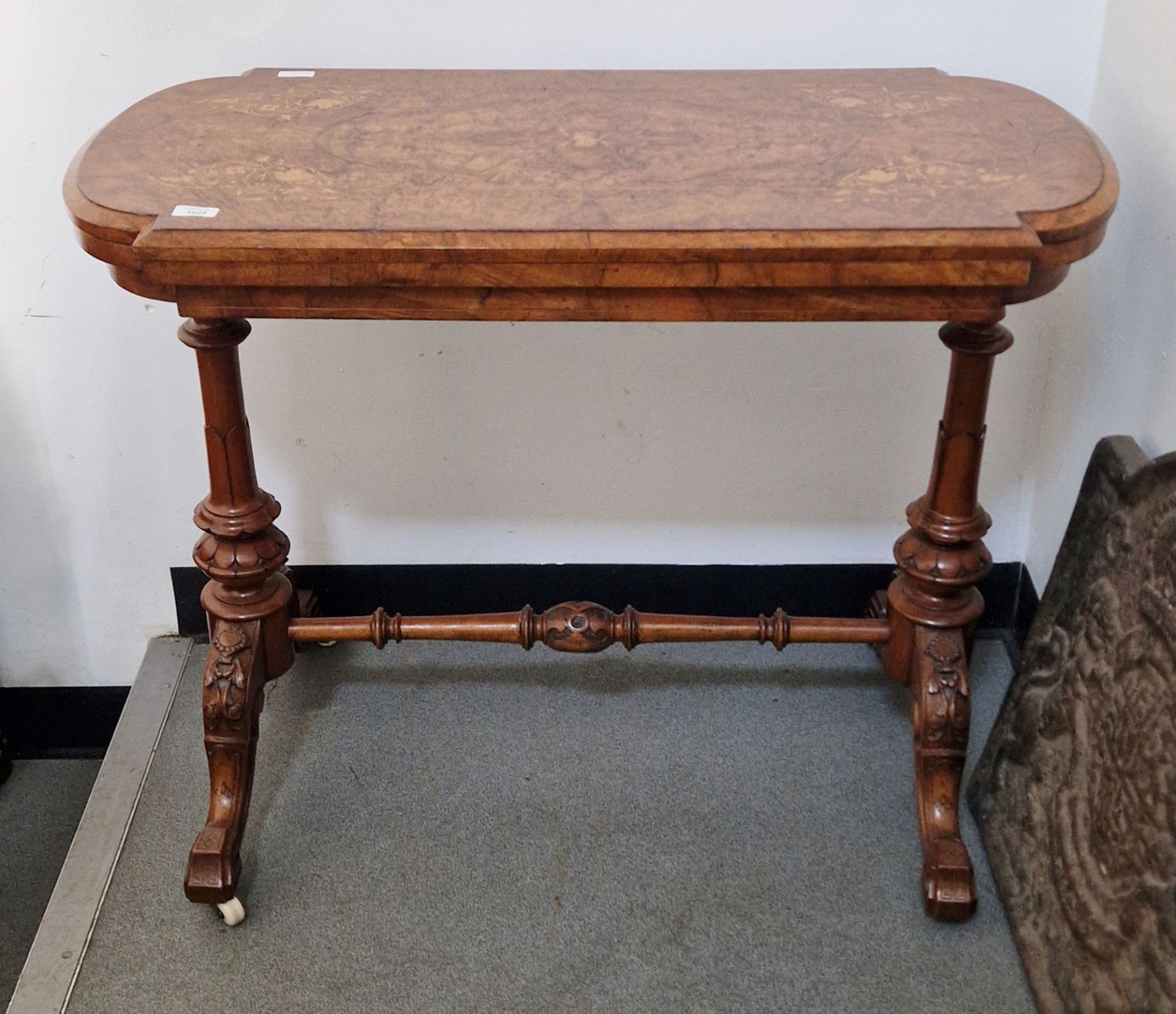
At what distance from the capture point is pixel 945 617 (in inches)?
72.8

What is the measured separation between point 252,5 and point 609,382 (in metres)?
0.78

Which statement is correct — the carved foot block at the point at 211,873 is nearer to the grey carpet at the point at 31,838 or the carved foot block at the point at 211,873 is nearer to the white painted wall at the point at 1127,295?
the grey carpet at the point at 31,838

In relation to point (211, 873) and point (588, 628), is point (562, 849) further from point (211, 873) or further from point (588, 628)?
point (211, 873)

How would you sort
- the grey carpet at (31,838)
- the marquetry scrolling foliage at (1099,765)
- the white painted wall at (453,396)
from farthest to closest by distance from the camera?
the grey carpet at (31,838) < the white painted wall at (453,396) < the marquetry scrolling foliage at (1099,765)

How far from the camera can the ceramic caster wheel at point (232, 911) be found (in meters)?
1.80

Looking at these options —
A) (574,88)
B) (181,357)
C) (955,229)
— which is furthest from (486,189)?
(181,357)

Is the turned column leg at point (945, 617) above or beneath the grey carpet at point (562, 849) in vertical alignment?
above

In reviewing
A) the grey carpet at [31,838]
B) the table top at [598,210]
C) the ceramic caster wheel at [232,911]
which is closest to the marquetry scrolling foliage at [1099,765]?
the table top at [598,210]

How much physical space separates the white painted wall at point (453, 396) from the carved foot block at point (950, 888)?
66 centimetres

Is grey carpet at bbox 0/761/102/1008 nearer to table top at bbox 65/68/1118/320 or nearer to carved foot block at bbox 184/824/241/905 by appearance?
carved foot block at bbox 184/824/241/905

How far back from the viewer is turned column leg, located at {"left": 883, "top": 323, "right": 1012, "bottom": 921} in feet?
5.72

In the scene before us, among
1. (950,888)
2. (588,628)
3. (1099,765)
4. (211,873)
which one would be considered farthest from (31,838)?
(1099,765)

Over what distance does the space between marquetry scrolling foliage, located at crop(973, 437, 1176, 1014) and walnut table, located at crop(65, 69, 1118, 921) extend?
0.36 ft

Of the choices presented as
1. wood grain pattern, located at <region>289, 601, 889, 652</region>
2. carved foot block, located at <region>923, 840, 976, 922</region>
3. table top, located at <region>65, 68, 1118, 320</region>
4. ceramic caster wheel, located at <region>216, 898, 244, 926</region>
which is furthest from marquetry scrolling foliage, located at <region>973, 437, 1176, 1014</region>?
ceramic caster wheel, located at <region>216, 898, 244, 926</region>
